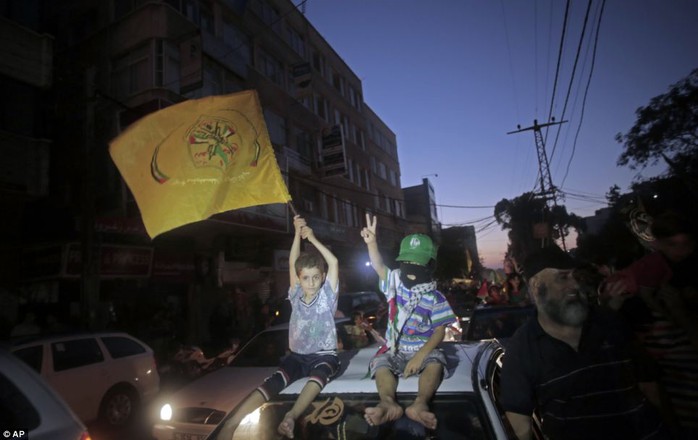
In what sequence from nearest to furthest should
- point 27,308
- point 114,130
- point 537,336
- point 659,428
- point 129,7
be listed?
point 659,428, point 537,336, point 27,308, point 114,130, point 129,7

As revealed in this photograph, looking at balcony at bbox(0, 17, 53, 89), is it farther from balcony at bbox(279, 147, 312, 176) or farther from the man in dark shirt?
the man in dark shirt

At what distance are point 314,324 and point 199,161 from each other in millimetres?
2192

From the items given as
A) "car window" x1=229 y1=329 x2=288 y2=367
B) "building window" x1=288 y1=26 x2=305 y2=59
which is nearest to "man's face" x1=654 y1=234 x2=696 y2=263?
"car window" x1=229 y1=329 x2=288 y2=367

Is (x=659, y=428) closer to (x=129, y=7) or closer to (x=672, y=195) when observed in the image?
(x=129, y=7)

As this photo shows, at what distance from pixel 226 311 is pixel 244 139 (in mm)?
10010

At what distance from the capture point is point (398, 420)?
2.15 metres

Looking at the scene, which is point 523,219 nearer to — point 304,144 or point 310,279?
point 304,144

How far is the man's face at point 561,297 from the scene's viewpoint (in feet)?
6.64

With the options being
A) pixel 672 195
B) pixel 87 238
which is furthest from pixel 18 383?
pixel 672 195

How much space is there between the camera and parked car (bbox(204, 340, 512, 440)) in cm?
201

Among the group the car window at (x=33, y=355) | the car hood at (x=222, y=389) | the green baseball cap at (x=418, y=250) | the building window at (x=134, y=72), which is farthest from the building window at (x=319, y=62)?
the green baseball cap at (x=418, y=250)

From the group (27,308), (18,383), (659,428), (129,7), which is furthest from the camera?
(129,7)

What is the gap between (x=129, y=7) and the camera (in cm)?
1379

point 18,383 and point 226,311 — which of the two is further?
point 226,311
